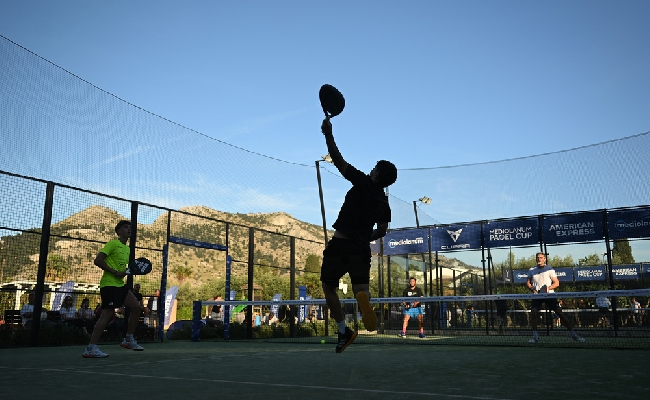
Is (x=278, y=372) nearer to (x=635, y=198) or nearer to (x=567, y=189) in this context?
(x=635, y=198)

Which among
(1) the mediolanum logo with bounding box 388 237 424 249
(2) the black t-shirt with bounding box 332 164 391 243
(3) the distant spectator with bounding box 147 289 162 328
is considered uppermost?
(1) the mediolanum logo with bounding box 388 237 424 249

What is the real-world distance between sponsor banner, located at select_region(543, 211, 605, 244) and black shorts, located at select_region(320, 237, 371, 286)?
1227 centimetres

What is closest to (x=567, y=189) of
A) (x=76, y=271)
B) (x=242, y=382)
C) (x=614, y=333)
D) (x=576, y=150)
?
(x=576, y=150)

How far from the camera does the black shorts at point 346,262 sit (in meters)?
5.10

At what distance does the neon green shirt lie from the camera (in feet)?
25.4

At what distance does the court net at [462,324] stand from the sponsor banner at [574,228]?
183cm

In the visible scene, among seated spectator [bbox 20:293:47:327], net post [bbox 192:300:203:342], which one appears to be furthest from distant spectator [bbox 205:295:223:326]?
seated spectator [bbox 20:293:47:327]

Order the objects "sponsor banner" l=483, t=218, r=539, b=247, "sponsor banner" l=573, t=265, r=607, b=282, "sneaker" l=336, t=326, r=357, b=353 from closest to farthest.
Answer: "sneaker" l=336, t=326, r=357, b=353
"sponsor banner" l=483, t=218, r=539, b=247
"sponsor banner" l=573, t=265, r=607, b=282

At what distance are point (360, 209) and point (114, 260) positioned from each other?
14.2 ft

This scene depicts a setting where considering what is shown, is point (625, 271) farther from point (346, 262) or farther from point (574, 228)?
point (346, 262)

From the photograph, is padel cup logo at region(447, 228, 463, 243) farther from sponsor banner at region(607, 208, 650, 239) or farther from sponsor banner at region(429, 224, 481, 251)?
sponsor banner at region(607, 208, 650, 239)

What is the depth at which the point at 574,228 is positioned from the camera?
15555mm

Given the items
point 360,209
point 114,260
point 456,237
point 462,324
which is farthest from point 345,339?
point 462,324

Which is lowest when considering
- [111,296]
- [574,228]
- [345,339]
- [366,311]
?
[345,339]
